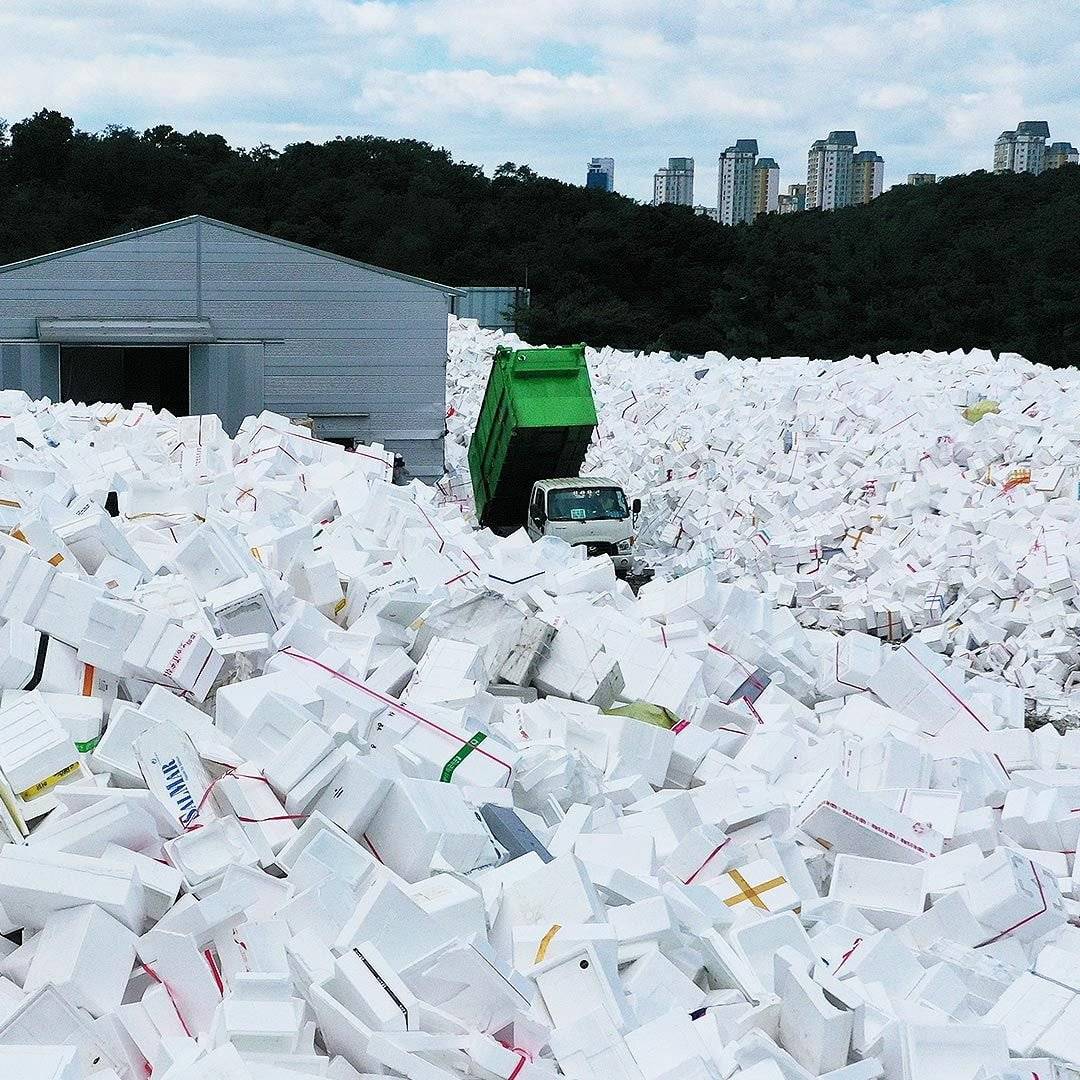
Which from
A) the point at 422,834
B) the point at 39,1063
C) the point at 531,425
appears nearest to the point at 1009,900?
the point at 422,834

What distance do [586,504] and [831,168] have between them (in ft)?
266

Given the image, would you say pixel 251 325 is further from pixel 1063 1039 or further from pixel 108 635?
pixel 1063 1039

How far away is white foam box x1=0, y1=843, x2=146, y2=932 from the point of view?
470 cm

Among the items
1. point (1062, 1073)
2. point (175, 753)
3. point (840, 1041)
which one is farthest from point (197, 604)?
point (1062, 1073)

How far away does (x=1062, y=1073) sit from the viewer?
518cm

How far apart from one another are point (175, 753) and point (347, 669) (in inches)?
66.1

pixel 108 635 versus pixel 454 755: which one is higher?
pixel 108 635

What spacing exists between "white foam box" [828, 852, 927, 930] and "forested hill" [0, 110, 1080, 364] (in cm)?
2939

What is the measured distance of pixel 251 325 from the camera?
1970 centimetres

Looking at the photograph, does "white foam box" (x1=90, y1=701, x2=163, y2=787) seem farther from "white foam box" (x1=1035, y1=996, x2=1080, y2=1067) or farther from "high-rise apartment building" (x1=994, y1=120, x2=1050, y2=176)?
"high-rise apartment building" (x1=994, y1=120, x2=1050, y2=176)

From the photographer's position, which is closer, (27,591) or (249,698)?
(249,698)

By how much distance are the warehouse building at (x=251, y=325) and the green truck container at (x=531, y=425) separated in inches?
116

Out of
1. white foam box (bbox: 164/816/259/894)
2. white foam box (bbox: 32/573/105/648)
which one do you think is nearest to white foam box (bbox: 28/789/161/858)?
white foam box (bbox: 164/816/259/894)

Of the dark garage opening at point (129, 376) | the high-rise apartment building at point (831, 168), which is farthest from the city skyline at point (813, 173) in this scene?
the dark garage opening at point (129, 376)
